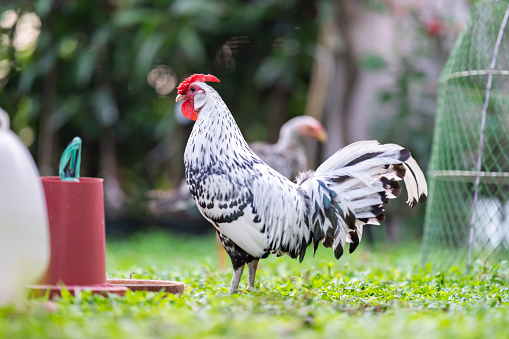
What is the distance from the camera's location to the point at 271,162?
777 centimetres

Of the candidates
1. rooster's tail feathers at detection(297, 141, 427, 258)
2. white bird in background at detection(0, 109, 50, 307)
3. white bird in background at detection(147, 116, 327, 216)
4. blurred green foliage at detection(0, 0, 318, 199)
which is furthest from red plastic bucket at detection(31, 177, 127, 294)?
blurred green foliage at detection(0, 0, 318, 199)

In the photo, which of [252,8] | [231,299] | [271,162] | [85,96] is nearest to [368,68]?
[252,8]

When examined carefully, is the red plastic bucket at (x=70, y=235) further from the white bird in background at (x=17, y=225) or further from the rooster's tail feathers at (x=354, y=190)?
the rooster's tail feathers at (x=354, y=190)

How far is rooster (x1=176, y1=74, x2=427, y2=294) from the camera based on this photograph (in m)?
4.29

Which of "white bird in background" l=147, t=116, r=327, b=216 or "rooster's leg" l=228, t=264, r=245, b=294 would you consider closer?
"rooster's leg" l=228, t=264, r=245, b=294

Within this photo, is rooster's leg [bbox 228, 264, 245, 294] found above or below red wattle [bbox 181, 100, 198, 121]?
below

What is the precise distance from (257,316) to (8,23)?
12424mm

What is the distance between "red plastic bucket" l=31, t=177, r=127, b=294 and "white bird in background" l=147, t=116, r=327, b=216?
3.56 m

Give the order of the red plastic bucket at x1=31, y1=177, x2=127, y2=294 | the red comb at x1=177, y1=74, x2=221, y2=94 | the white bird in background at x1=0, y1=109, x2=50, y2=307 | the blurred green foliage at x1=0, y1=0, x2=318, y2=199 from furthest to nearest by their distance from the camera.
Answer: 1. the blurred green foliage at x1=0, y1=0, x2=318, y2=199
2. the red comb at x1=177, y1=74, x2=221, y2=94
3. the red plastic bucket at x1=31, y1=177, x2=127, y2=294
4. the white bird in background at x1=0, y1=109, x2=50, y2=307

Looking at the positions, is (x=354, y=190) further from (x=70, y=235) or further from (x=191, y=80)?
(x=70, y=235)

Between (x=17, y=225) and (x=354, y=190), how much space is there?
2.31 metres

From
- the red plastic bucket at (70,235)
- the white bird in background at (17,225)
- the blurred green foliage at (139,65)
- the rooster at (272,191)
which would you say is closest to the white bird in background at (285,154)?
the rooster at (272,191)

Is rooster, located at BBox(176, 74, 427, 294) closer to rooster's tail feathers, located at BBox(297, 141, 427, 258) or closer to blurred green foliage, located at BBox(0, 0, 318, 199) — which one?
rooster's tail feathers, located at BBox(297, 141, 427, 258)

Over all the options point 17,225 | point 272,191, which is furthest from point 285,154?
point 17,225
